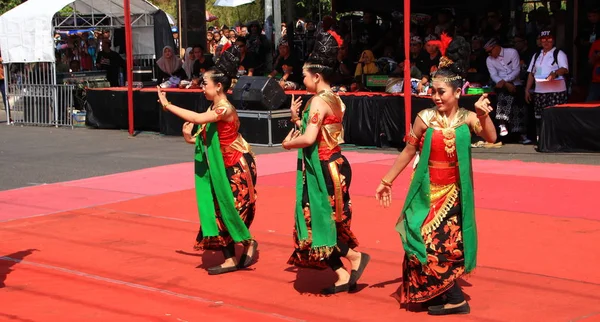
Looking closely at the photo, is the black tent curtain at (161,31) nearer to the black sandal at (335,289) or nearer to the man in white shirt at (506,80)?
the man in white shirt at (506,80)

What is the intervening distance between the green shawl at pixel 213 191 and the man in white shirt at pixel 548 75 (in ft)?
25.6

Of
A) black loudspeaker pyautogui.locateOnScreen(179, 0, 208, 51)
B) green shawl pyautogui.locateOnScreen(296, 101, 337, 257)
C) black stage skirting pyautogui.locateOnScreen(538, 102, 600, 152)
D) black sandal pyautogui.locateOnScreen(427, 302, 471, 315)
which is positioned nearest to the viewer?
black sandal pyautogui.locateOnScreen(427, 302, 471, 315)

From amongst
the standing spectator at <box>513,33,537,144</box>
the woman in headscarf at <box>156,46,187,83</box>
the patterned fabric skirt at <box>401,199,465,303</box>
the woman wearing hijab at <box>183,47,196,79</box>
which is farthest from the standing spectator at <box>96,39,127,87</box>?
the patterned fabric skirt at <box>401,199,465,303</box>

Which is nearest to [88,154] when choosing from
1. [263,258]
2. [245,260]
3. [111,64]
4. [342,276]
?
[111,64]

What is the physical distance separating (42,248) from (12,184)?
4.49 m

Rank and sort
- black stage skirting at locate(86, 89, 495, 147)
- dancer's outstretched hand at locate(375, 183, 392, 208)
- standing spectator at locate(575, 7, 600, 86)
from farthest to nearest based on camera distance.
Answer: black stage skirting at locate(86, 89, 495, 147), standing spectator at locate(575, 7, 600, 86), dancer's outstretched hand at locate(375, 183, 392, 208)

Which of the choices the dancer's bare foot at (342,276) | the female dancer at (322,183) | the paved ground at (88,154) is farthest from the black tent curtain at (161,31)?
→ the dancer's bare foot at (342,276)

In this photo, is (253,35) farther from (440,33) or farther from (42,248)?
(42,248)

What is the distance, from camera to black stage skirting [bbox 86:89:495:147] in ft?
49.7

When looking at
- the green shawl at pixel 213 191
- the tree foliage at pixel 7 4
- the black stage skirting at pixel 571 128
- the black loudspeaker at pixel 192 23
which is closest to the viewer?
the green shawl at pixel 213 191

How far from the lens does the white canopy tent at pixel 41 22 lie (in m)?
20.1

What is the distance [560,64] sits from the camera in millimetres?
13930

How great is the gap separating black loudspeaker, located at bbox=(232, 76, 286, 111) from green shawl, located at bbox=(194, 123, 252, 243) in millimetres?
8457

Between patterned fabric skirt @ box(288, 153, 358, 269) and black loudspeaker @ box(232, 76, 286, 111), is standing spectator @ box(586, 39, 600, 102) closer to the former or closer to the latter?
black loudspeaker @ box(232, 76, 286, 111)
